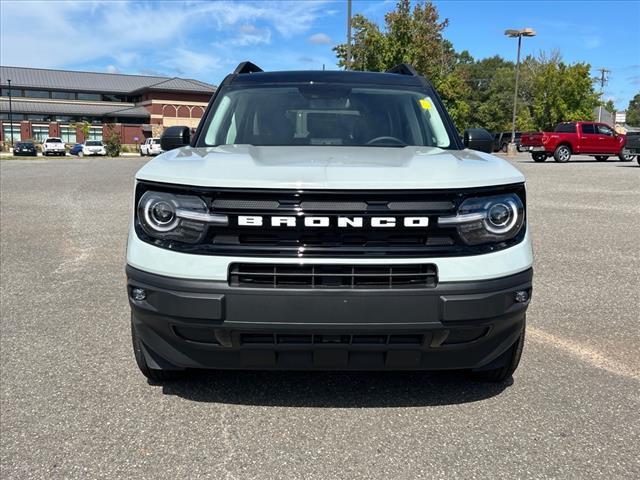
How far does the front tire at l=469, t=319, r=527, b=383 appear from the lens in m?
3.13

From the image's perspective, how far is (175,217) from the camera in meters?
2.71

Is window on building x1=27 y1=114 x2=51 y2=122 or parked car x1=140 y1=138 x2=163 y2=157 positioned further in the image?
window on building x1=27 y1=114 x2=51 y2=122

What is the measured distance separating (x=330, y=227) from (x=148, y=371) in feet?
4.75

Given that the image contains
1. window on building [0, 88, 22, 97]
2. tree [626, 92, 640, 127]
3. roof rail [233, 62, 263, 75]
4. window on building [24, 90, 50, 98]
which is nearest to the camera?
roof rail [233, 62, 263, 75]

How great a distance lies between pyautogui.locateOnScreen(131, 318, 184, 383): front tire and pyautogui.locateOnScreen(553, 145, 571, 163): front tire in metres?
28.1

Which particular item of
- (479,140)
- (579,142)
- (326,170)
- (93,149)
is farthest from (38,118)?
(326,170)

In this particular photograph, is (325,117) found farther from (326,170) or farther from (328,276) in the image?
(328,276)

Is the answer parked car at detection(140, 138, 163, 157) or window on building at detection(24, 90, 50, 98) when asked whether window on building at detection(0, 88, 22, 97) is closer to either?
window on building at detection(24, 90, 50, 98)

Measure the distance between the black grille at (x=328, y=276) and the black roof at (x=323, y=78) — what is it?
2165mm

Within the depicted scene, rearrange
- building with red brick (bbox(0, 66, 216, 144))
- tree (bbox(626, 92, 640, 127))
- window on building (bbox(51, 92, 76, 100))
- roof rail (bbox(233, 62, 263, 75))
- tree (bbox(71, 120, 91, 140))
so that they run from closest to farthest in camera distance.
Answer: roof rail (bbox(233, 62, 263, 75)), tree (bbox(71, 120, 91, 140)), building with red brick (bbox(0, 66, 216, 144)), window on building (bbox(51, 92, 76, 100)), tree (bbox(626, 92, 640, 127))

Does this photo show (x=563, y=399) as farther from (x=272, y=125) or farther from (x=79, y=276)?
(x=79, y=276)

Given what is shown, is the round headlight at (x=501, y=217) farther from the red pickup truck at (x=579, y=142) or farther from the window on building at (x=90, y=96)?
the window on building at (x=90, y=96)

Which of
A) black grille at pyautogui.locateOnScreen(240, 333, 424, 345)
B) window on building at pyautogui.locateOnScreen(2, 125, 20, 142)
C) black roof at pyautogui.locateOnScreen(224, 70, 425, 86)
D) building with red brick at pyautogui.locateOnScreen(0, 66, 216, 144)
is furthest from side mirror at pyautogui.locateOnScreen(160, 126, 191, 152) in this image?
window on building at pyautogui.locateOnScreen(2, 125, 20, 142)

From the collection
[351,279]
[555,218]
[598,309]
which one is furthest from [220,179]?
[555,218]
